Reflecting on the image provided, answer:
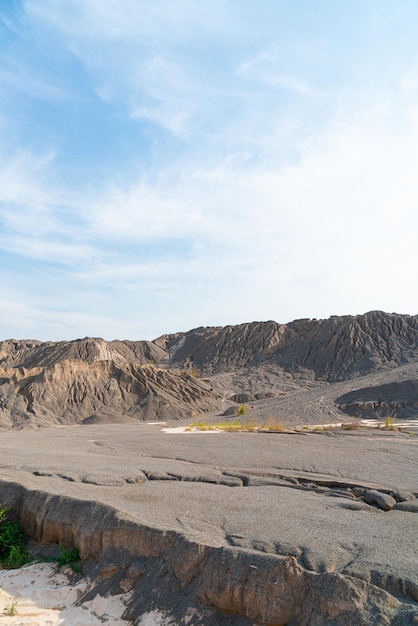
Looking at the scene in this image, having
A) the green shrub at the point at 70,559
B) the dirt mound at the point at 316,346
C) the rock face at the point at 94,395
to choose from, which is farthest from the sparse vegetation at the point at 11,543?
the dirt mound at the point at 316,346

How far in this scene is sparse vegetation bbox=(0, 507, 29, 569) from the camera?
6.44 m

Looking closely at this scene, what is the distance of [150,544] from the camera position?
18.4 ft

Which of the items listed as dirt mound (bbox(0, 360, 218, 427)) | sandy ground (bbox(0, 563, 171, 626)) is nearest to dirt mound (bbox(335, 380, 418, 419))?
dirt mound (bbox(0, 360, 218, 427))

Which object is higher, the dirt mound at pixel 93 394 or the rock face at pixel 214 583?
the dirt mound at pixel 93 394

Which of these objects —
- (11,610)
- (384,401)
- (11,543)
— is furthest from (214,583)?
(384,401)

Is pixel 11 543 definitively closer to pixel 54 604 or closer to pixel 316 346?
pixel 54 604

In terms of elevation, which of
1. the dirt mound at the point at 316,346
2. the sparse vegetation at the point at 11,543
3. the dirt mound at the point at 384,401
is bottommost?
the sparse vegetation at the point at 11,543

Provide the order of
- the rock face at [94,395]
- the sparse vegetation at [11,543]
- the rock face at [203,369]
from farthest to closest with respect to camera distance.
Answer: the rock face at [203,369]
the rock face at [94,395]
the sparse vegetation at [11,543]

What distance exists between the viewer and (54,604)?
5.36 m

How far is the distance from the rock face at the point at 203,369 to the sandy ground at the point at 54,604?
75.5 ft

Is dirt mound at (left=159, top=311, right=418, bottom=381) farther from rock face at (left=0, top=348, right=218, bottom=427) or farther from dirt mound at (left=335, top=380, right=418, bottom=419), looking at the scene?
rock face at (left=0, top=348, right=218, bottom=427)

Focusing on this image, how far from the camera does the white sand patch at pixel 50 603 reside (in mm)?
4980

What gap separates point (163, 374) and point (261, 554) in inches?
1319

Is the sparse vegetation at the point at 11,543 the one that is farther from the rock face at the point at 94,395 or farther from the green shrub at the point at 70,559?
the rock face at the point at 94,395
